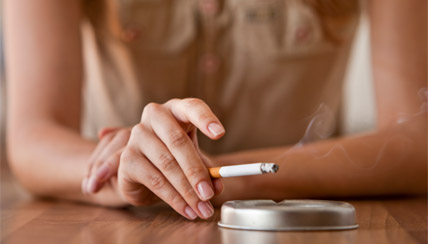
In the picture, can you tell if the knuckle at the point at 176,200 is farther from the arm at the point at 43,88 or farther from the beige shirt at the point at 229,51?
the beige shirt at the point at 229,51

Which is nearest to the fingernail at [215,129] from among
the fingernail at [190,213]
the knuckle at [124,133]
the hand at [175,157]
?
the hand at [175,157]

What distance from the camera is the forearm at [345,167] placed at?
31.4 inches

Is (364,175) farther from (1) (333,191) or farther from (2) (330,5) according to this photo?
(2) (330,5)

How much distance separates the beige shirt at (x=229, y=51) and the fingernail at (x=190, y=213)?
19.3 inches

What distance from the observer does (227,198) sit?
763 millimetres

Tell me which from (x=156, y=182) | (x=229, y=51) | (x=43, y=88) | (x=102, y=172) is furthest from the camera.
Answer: (x=229, y=51)

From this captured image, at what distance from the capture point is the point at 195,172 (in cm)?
56

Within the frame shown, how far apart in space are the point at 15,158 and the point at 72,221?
0.39 m

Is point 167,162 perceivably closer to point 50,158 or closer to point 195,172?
point 195,172

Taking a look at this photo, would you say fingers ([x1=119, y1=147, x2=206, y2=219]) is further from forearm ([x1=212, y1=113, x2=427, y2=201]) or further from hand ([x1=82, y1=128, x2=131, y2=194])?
forearm ([x1=212, y1=113, x2=427, y2=201])

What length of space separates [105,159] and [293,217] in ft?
A: 0.99

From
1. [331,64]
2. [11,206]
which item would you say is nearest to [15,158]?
[11,206]

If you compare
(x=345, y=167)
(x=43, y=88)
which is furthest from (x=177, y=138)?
(x=43, y=88)

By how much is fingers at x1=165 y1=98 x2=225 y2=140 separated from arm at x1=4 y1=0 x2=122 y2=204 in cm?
32
